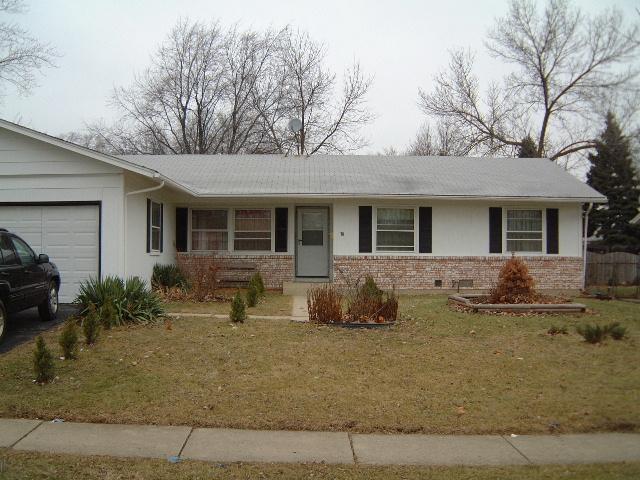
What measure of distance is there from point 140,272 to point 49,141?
3531mm

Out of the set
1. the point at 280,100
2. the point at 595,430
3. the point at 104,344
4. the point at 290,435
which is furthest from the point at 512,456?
the point at 280,100

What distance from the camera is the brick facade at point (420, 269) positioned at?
16.4m

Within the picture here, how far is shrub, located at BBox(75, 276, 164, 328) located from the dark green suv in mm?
565

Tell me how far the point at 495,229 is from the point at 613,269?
630 cm

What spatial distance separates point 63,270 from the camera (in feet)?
39.7

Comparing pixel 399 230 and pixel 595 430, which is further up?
pixel 399 230

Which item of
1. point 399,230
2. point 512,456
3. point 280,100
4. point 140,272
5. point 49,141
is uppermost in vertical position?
point 280,100

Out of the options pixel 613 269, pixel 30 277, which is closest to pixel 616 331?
pixel 30 277

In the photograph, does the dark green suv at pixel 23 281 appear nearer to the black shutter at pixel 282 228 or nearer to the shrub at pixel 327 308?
the shrub at pixel 327 308

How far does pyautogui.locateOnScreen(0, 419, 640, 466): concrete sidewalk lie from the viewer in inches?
190

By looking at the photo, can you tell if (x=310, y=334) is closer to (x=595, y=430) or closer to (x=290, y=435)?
(x=290, y=435)

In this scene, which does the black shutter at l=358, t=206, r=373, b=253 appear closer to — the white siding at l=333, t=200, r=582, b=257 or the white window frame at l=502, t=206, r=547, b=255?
the white siding at l=333, t=200, r=582, b=257

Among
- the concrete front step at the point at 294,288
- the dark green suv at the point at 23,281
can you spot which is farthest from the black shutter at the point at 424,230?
the dark green suv at the point at 23,281

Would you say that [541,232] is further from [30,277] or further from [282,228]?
[30,277]
